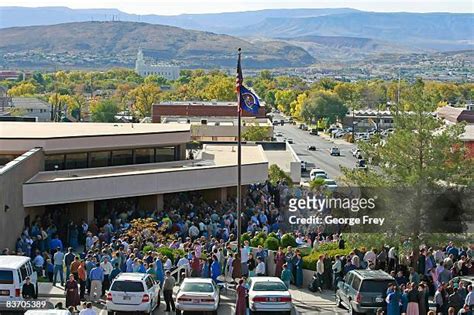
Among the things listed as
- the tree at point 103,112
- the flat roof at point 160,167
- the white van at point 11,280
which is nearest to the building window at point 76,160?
the flat roof at point 160,167

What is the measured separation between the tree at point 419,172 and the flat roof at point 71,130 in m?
13.5

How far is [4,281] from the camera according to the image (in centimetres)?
2083

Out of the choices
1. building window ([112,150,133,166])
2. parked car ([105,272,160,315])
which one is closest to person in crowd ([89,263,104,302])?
parked car ([105,272,160,315])

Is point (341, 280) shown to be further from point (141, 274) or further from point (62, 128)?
point (62, 128)

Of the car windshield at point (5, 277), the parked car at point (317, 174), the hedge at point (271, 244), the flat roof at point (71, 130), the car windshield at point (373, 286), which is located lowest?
the parked car at point (317, 174)

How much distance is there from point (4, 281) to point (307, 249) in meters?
10.4

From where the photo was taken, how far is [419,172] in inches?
1111

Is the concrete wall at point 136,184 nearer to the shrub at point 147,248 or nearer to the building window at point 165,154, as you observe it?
the building window at point 165,154

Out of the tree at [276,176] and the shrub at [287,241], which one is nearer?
the shrub at [287,241]

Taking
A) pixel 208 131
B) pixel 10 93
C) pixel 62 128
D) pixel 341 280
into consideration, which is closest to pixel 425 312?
pixel 341 280

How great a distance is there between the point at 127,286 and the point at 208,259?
4586mm

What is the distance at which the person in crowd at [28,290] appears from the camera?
2130cm

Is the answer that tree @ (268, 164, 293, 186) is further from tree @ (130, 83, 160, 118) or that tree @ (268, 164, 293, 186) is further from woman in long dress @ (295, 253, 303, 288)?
tree @ (130, 83, 160, 118)

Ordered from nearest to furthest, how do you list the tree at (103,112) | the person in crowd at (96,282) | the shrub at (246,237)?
the person in crowd at (96,282), the shrub at (246,237), the tree at (103,112)
